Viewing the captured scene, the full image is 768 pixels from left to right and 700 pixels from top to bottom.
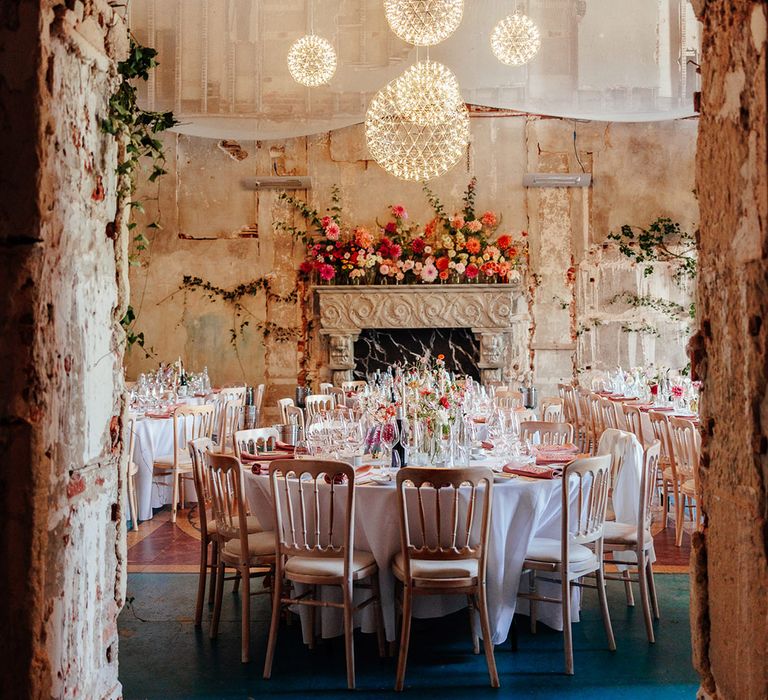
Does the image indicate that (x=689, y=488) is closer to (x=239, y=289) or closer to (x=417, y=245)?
(x=417, y=245)

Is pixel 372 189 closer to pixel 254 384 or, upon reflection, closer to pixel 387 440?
pixel 254 384

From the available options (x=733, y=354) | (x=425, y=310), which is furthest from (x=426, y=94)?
(x=733, y=354)

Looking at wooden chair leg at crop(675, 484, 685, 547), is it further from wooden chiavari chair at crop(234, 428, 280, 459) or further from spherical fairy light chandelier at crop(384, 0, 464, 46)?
spherical fairy light chandelier at crop(384, 0, 464, 46)

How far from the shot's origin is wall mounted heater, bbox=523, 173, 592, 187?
10438 mm

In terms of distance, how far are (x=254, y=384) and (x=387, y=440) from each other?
6.57 meters

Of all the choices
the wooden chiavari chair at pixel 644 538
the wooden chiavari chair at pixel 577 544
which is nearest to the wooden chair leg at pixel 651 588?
the wooden chiavari chair at pixel 644 538

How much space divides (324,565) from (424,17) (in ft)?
15.1

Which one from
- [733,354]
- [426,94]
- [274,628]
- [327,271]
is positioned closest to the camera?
[733,354]

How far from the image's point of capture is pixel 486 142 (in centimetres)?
1062

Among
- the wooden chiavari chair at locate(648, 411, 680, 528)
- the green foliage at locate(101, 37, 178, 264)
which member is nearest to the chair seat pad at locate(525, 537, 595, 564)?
the wooden chiavari chair at locate(648, 411, 680, 528)

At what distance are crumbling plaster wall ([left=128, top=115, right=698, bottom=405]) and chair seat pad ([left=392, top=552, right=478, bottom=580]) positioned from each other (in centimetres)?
713

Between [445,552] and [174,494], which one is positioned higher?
[445,552]

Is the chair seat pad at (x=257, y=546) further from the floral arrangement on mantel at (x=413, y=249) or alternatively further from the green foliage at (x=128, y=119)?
the floral arrangement on mantel at (x=413, y=249)

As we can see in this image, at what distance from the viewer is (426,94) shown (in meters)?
6.73
